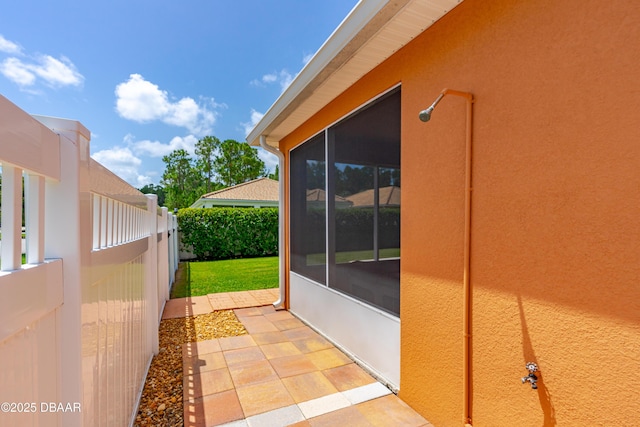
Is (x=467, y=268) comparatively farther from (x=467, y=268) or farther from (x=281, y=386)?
(x=281, y=386)

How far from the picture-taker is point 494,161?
6.62 feet

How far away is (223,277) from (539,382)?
8179 mm

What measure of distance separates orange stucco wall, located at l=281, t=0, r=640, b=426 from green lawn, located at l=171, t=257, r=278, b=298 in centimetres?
576

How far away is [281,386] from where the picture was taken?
3135mm

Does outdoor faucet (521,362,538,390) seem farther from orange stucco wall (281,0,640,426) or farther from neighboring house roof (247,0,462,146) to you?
neighboring house roof (247,0,462,146)

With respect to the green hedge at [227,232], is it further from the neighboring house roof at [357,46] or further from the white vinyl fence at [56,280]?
the white vinyl fence at [56,280]

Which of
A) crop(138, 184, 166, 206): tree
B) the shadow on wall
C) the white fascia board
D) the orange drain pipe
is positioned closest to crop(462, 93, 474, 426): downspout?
the orange drain pipe

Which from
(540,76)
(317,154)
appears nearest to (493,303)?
(540,76)

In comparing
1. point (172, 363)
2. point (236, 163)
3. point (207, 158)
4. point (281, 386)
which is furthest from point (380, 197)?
point (207, 158)

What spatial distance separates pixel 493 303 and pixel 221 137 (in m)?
37.7

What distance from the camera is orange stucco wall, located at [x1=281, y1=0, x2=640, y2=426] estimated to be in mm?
1457

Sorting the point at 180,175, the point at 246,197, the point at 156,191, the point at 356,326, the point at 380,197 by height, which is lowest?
the point at 356,326

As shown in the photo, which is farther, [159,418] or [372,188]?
[372,188]

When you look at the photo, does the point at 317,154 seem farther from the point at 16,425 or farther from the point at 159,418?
the point at 16,425
